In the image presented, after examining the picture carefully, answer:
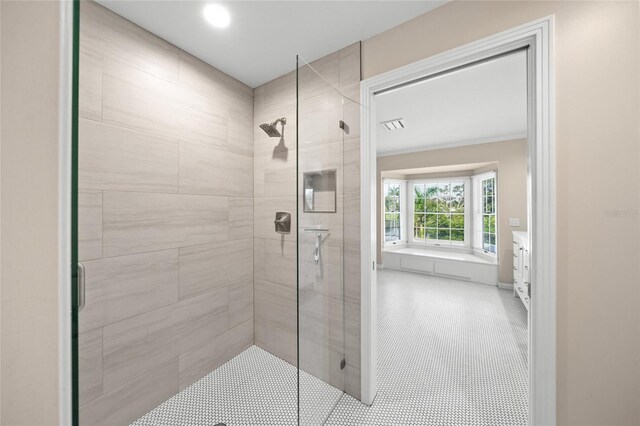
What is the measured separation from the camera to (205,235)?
194 cm

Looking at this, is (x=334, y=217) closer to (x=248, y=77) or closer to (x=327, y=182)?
(x=327, y=182)

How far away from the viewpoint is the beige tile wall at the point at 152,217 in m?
1.38

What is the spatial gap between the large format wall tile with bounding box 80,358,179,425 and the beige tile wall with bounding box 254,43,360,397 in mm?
762

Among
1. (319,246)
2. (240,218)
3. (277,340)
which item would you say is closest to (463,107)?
(319,246)

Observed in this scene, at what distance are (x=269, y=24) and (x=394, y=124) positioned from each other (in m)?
2.35

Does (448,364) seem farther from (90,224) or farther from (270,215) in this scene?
(90,224)

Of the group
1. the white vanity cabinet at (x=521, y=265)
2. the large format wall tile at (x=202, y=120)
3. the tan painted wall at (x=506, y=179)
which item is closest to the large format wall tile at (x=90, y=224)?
the large format wall tile at (x=202, y=120)

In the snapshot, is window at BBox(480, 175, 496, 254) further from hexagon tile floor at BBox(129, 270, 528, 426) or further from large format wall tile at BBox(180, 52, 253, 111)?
large format wall tile at BBox(180, 52, 253, 111)

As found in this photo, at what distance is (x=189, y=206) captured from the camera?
183cm

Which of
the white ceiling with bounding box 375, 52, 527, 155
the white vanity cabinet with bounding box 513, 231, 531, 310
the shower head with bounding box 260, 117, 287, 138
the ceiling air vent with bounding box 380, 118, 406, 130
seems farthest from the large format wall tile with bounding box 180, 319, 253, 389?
the white vanity cabinet with bounding box 513, 231, 531, 310

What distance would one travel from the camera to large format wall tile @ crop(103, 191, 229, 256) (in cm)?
146

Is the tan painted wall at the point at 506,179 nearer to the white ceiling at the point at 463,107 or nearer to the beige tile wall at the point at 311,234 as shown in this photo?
the white ceiling at the point at 463,107

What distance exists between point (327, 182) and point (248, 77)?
4.30ft

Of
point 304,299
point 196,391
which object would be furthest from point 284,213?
point 196,391
